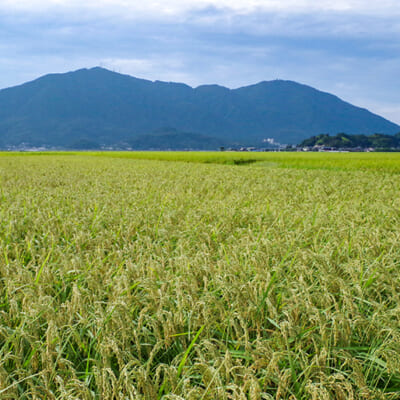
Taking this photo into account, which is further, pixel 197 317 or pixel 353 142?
pixel 353 142

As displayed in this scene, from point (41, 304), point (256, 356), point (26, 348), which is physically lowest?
point (26, 348)

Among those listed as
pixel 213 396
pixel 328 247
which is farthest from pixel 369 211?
pixel 213 396

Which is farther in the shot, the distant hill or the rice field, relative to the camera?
the distant hill

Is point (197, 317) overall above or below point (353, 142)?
below

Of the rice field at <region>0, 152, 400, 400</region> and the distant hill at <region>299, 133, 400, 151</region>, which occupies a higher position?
the distant hill at <region>299, 133, 400, 151</region>

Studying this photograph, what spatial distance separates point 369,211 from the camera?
705 centimetres

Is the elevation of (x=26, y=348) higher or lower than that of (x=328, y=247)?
lower

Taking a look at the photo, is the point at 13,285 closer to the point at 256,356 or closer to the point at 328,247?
the point at 256,356

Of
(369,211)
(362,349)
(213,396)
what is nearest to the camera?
(213,396)

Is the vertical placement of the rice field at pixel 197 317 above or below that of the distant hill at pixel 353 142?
below

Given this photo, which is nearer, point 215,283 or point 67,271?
point 215,283

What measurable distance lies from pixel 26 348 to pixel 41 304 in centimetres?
32

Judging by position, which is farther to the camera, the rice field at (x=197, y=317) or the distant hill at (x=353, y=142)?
the distant hill at (x=353, y=142)

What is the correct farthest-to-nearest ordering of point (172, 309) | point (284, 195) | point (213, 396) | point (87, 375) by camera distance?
point (284, 195) → point (172, 309) → point (87, 375) → point (213, 396)
